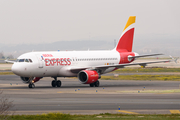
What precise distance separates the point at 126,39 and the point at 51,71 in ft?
45.8

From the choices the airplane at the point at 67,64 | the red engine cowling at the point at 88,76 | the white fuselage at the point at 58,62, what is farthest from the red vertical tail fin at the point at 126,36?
the red engine cowling at the point at 88,76

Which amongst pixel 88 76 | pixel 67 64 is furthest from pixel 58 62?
pixel 88 76

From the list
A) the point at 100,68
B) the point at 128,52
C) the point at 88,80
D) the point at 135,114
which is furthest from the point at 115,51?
the point at 135,114

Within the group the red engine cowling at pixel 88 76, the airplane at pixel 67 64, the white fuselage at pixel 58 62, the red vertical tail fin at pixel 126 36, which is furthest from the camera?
the red vertical tail fin at pixel 126 36

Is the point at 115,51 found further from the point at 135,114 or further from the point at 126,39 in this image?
the point at 135,114

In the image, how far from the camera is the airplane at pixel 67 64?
37.3m

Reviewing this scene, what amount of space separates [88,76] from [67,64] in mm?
3935

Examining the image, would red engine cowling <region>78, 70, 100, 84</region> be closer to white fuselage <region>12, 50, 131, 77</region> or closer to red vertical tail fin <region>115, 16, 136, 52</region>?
white fuselage <region>12, 50, 131, 77</region>

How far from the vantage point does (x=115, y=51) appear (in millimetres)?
47062

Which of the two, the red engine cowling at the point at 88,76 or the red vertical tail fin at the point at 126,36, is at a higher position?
the red vertical tail fin at the point at 126,36

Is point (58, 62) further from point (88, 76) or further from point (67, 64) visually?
point (88, 76)

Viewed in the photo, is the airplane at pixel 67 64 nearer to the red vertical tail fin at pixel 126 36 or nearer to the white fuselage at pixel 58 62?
the white fuselage at pixel 58 62

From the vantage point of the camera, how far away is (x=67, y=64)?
4059 cm

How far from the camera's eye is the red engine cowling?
125ft
